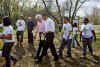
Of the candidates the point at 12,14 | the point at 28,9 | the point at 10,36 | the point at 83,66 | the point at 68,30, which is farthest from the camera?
the point at 28,9

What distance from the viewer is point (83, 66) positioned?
7.03 metres

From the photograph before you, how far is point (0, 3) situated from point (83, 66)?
35.3m

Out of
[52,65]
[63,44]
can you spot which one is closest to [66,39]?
[63,44]

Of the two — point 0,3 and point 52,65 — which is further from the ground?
point 0,3

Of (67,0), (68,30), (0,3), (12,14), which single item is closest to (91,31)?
(68,30)

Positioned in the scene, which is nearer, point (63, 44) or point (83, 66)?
point (83, 66)

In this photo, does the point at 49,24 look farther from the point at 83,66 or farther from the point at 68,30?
the point at 83,66

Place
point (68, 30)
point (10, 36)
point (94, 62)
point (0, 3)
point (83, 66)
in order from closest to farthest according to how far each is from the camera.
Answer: point (10, 36) < point (83, 66) < point (94, 62) < point (68, 30) < point (0, 3)

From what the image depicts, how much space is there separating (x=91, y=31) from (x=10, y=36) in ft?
11.1

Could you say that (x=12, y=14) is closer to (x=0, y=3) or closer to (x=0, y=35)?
(x=0, y=3)

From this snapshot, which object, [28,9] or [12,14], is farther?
[28,9]

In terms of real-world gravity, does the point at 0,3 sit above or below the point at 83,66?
above

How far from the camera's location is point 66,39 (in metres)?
8.28

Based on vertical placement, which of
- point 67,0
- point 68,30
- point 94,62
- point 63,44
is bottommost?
point 94,62
